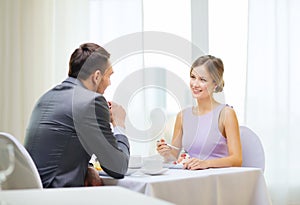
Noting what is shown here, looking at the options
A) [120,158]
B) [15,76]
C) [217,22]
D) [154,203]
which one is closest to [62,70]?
[15,76]

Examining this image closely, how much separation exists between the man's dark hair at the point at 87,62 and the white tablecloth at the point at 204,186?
465 mm

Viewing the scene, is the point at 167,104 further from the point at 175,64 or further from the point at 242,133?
the point at 242,133

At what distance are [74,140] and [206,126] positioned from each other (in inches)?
31.8

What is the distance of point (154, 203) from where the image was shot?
87 centimetres

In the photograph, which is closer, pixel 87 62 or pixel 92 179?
pixel 92 179

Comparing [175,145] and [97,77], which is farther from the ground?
[97,77]

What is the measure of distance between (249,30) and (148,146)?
1.06 metres

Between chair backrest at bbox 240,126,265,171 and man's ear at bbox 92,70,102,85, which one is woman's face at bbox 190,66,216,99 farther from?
man's ear at bbox 92,70,102,85

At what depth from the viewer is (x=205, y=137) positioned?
2525 millimetres

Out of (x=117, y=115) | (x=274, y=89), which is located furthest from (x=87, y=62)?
(x=274, y=89)

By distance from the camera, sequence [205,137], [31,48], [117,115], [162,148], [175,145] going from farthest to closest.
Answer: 1. [31,48]
2. [175,145]
3. [205,137]
4. [162,148]
5. [117,115]

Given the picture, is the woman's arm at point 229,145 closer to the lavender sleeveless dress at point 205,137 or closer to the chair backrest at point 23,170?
the lavender sleeveless dress at point 205,137

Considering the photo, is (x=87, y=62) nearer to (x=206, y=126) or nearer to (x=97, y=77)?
(x=97, y=77)

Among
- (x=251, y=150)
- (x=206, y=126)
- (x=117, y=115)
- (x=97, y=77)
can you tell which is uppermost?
(x=97, y=77)
